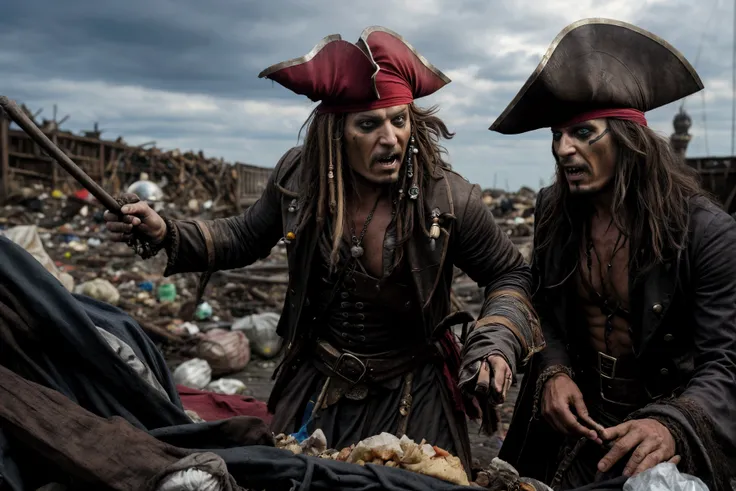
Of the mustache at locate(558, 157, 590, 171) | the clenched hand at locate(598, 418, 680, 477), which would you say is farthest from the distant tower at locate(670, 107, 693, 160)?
the clenched hand at locate(598, 418, 680, 477)

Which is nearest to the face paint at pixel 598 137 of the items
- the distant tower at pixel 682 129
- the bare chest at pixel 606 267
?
the bare chest at pixel 606 267

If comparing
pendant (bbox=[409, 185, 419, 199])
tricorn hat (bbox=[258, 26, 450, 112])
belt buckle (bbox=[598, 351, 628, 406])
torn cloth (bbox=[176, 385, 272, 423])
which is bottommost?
torn cloth (bbox=[176, 385, 272, 423])

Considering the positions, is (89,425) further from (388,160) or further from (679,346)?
(679,346)

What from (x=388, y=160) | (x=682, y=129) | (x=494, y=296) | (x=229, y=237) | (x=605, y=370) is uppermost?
(x=682, y=129)

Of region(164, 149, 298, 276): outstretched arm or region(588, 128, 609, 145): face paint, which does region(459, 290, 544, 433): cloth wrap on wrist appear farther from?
region(164, 149, 298, 276): outstretched arm

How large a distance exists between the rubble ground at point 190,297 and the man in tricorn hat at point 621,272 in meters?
1.55

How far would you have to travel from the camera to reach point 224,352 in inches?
272

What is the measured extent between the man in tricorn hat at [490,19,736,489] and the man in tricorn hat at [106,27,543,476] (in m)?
0.26

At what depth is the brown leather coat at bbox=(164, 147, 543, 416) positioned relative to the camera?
2990 mm

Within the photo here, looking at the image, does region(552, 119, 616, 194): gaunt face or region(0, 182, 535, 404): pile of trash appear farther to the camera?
region(0, 182, 535, 404): pile of trash

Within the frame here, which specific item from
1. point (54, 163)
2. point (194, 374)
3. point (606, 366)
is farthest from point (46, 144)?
point (54, 163)

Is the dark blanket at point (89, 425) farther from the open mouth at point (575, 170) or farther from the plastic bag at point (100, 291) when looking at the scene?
the plastic bag at point (100, 291)

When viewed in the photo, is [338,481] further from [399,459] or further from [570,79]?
[570,79]

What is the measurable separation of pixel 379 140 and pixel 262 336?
4928 millimetres
